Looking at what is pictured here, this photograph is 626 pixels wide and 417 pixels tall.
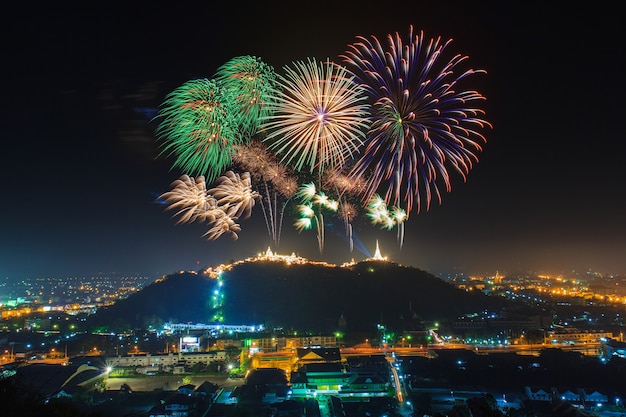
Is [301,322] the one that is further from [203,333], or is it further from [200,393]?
[200,393]

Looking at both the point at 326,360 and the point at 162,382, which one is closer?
the point at 162,382

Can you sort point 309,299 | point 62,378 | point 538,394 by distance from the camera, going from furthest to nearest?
point 309,299
point 62,378
point 538,394

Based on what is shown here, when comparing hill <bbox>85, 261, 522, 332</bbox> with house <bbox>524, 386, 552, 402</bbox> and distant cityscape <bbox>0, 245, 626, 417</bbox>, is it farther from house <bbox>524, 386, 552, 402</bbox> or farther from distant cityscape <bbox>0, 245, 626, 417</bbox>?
house <bbox>524, 386, 552, 402</bbox>

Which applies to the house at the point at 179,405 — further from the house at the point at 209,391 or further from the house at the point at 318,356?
the house at the point at 318,356

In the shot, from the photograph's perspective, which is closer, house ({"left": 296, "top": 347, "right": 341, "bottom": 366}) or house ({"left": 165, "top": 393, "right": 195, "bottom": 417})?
house ({"left": 165, "top": 393, "right": 195, "bottom": 417})

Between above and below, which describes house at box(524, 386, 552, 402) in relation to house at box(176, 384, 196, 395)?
below

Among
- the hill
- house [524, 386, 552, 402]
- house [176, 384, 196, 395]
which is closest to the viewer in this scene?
house [524, 386, 552, 402]

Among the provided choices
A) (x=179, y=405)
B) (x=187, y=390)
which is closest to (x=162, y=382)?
(x=187, y=390)

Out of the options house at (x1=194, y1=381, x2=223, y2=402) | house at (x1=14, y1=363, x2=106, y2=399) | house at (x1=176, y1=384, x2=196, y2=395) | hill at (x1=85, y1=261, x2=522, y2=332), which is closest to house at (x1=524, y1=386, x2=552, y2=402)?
house at (x1=194, y1=381, x2=223, y2=402)

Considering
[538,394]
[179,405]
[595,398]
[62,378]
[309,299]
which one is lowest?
[595,398]

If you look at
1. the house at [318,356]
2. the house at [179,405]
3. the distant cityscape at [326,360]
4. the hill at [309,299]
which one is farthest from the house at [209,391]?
the hill at [309,299]

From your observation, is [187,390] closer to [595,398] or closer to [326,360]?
[326,360]
